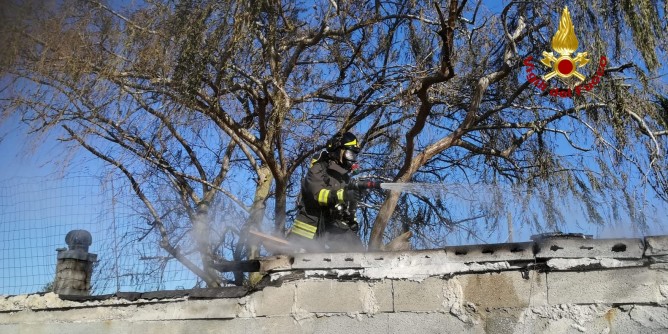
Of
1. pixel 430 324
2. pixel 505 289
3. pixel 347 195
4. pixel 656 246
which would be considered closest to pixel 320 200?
pixel 347 195

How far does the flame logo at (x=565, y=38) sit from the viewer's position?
6.77m

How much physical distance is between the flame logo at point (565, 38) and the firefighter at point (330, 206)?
290cm

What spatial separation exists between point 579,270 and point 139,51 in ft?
16.0

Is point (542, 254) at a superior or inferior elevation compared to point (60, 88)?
inferior

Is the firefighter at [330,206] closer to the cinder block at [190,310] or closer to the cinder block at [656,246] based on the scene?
the cinder block at [190,310]

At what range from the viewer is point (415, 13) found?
7.50 metres

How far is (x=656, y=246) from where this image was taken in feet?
10.3

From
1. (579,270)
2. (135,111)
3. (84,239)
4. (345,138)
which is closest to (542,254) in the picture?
(579,270)

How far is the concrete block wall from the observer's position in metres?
3.15

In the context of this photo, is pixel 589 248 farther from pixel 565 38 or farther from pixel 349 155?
pixel 565 38

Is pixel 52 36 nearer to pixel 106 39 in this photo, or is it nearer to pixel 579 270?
pixel 106 39

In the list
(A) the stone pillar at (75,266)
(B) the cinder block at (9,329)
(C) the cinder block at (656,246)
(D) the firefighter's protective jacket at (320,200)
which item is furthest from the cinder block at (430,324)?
(B) the cinder block at (9,329)

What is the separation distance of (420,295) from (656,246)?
1.22m

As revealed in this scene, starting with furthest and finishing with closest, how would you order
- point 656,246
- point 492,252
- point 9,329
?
1. point 9,329
2. point 492,252
3. point 656,246
